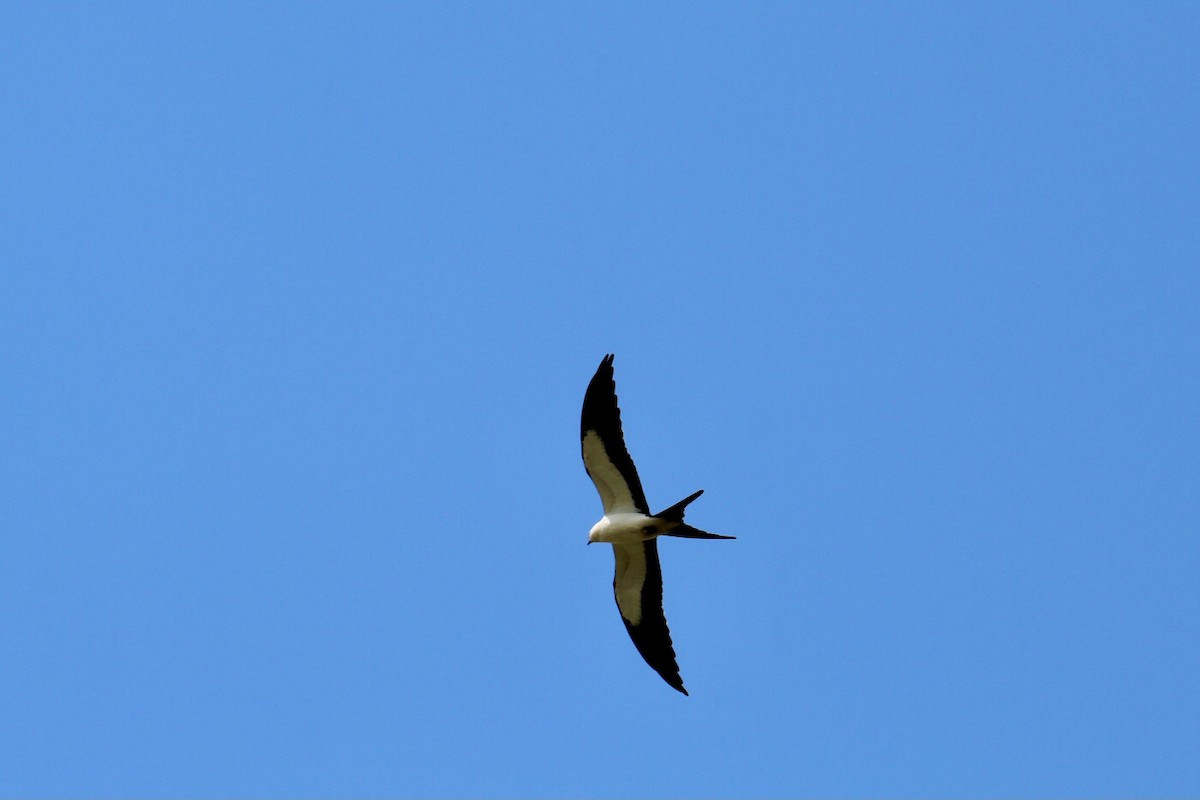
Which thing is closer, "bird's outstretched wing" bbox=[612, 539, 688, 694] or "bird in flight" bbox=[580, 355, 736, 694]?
"bird in flight" bbox=[580, 355, 736, 694]

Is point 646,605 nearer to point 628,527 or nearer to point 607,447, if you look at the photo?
point 628,527

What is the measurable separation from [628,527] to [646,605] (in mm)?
1589

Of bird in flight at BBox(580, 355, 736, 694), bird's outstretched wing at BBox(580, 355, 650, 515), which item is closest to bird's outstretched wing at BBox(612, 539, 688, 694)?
bird in flight at BBox(580, 355, 736, 694)

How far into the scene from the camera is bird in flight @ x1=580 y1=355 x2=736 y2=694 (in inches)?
569

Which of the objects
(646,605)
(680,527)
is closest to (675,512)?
(680,527)

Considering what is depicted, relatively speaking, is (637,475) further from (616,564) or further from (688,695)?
(688,695)

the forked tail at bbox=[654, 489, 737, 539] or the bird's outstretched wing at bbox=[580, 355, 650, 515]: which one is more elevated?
the bird's outstretched wing at bbox=[580, 355, 650, 515]

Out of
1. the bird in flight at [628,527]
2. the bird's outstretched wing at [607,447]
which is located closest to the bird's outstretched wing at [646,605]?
the bird in flight at [628,527]

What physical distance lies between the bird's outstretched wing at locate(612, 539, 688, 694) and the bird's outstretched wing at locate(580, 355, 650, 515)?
86cm

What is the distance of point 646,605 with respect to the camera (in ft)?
51.1

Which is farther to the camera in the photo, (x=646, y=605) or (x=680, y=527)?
(x=646, y=605)

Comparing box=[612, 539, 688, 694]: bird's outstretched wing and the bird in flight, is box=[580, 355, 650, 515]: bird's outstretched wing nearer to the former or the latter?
the bird in flight

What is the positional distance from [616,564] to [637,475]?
1541 millimetres

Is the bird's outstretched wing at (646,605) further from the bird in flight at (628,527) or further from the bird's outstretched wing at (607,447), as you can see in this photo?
the bird's outstretched wing at (607,447)
